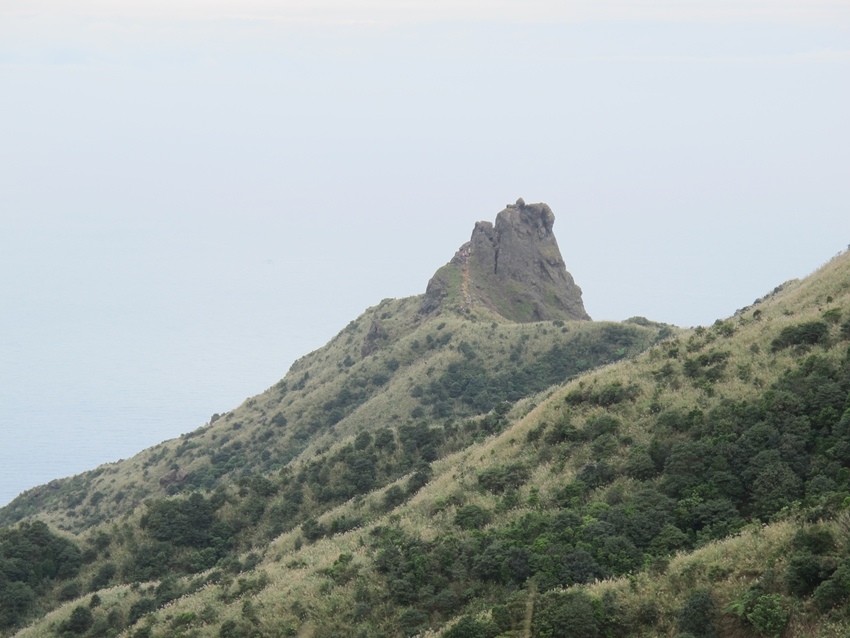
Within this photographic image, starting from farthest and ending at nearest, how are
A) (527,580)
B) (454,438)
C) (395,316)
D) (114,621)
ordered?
(395,316)
(454,438)
(114,621)
(527,580)

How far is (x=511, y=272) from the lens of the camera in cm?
11825

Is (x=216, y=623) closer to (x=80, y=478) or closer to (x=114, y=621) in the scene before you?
(x=114, y=621)

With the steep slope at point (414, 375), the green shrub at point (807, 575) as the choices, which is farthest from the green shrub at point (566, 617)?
the steep slope at point (414, 375)

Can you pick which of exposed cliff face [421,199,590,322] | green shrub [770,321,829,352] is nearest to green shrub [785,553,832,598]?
green shrub [770,321,829,352]

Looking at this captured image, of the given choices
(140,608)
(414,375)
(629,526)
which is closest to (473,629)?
(629,526)

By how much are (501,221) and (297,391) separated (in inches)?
1206

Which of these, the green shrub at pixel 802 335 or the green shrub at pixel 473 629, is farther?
the green shrub at pixel 802 335

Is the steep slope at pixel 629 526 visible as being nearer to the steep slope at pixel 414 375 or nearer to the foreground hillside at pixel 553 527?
the foreground hillside at pixel 553 527

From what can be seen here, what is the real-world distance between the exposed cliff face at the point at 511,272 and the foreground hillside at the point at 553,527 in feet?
155

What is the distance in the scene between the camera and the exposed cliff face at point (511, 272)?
117m

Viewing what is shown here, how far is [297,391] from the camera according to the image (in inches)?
4510

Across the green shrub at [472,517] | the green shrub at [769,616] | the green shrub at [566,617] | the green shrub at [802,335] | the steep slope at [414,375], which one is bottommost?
the green shrub at [769,616]

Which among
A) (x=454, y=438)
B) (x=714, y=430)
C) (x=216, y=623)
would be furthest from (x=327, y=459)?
(x=714, y=430)

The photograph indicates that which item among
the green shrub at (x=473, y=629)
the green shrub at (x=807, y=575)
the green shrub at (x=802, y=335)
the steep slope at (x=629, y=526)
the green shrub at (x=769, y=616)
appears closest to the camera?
the green shrub at (x=769, y=616)
